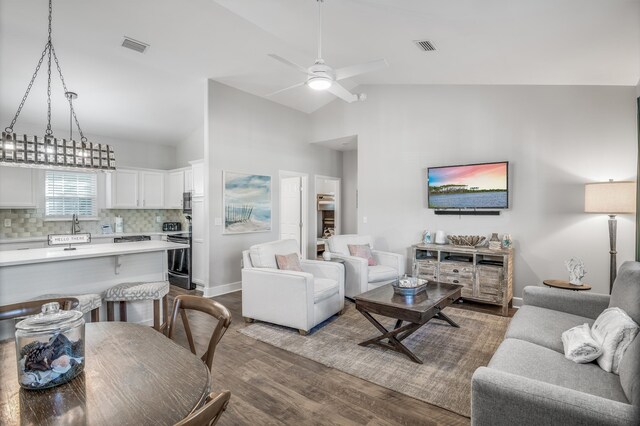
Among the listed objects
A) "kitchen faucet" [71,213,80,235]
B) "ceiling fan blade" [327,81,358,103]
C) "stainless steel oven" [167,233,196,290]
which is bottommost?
"stainless steel oven" [167,233,196,290]

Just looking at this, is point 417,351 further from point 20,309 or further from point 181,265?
point 181,265

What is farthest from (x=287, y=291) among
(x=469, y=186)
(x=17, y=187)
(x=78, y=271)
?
(x=17, y=187)

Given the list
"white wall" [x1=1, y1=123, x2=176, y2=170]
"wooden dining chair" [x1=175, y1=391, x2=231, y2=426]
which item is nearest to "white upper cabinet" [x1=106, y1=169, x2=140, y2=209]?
"white wall" [x1=1, y1=123, x2=176, y2=170]

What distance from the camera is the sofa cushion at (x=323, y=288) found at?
3.52 meters

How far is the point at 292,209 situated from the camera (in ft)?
23.1

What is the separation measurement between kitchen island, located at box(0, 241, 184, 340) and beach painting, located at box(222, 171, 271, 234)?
160cm

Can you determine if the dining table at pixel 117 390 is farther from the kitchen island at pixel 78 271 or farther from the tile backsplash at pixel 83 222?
the tile backsplash at pixel 83 222

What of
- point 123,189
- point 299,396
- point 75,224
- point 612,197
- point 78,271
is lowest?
point 299,396

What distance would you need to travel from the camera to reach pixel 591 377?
1689mm

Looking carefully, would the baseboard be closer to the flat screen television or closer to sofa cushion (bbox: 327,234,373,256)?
sofa cushion (bbox: 327,234,373,256)

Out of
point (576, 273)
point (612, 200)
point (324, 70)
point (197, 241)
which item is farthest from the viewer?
point (197, 241)

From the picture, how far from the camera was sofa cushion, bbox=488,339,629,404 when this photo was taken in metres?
1.59

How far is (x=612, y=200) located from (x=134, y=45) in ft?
18.8

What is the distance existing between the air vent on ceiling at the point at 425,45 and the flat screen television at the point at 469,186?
5.87ft
